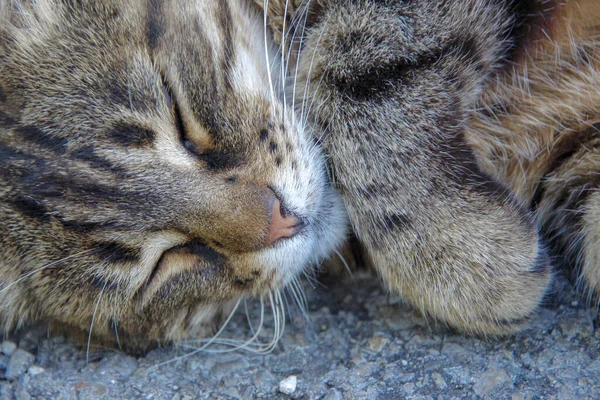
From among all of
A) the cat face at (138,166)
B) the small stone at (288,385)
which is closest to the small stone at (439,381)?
the small stone at (288,385)

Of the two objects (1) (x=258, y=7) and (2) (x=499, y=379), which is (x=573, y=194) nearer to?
(2) (x=499, y=379)

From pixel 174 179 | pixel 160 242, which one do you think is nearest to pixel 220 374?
pixel 160 242

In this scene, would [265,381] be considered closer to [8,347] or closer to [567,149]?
[8,347]

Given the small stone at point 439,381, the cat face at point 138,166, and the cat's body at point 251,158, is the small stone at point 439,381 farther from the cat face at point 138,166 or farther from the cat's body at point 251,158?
the cat face at point 138,166

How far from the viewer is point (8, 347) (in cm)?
180

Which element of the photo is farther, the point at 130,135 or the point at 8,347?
the point at 8,347

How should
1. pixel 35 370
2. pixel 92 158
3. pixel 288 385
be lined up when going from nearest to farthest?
pixel 92 158 < pixel 288 385 < pixel 35 370

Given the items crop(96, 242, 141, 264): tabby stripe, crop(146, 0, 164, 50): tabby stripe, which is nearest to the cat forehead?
crop(146, 0, 164, 50): tabby stripe

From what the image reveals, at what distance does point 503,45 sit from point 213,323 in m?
1.13

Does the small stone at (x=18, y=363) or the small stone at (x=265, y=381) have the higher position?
the small stone at (x=265, y=381)

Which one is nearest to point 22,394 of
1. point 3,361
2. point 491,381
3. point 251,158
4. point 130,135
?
point 3,361

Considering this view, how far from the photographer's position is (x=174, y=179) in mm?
1557

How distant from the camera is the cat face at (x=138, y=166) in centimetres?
153

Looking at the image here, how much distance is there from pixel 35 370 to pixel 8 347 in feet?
0.45
